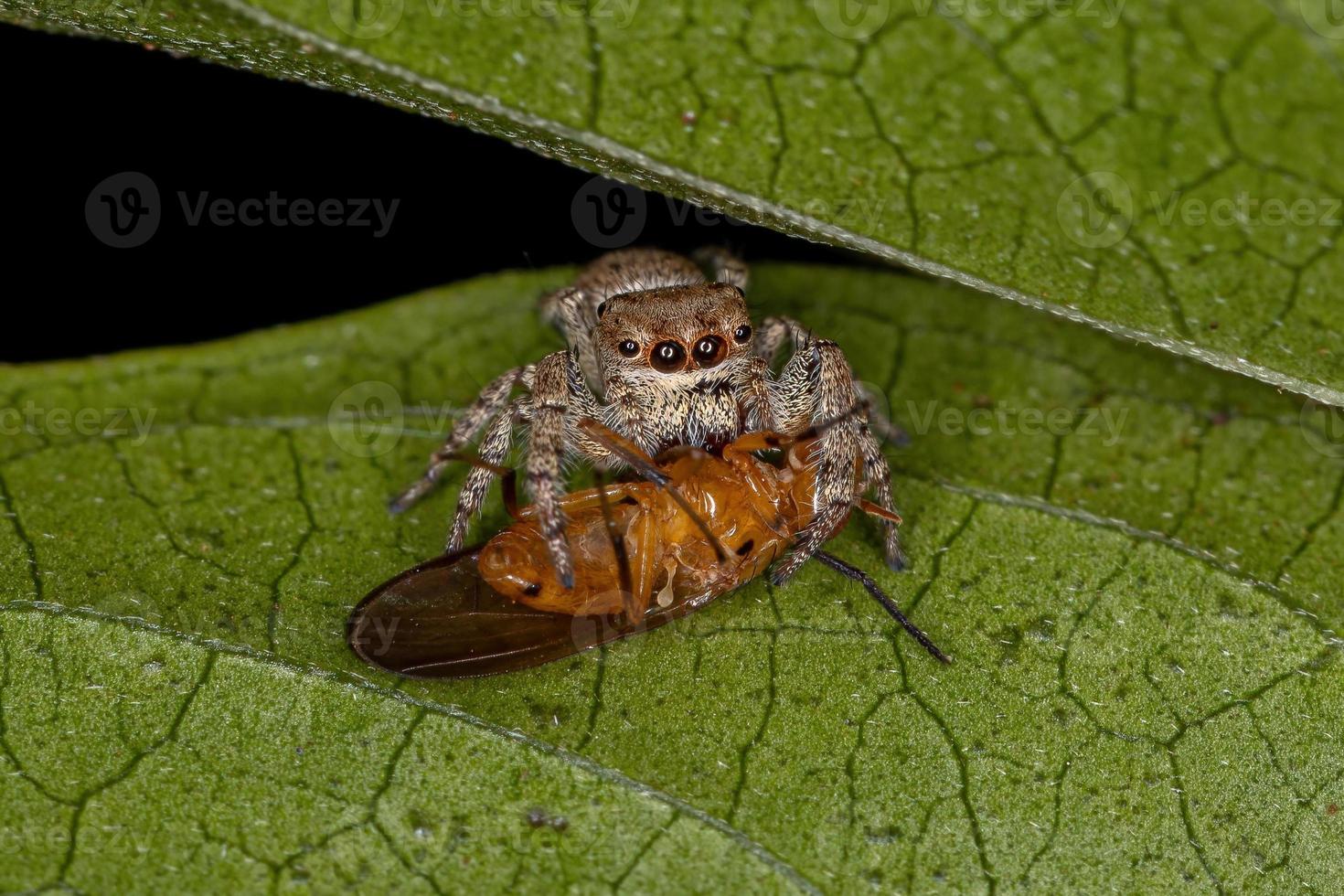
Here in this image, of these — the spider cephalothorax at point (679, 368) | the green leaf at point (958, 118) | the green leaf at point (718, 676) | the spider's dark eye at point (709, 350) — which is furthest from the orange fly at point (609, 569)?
the green leaf at point (958, 118)

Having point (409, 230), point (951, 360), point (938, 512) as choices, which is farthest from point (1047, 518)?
point (409, 230)

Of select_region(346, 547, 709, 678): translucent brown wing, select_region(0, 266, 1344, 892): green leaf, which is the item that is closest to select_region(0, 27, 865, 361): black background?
select_region(0, 266, 1344, 892): green leaf

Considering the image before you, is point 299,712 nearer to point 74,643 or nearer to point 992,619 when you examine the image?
point 74,643

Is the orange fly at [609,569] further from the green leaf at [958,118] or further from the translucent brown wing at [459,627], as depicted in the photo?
the green leaf at [958,118]

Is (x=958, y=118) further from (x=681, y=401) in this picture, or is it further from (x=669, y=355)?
(x=681, y=401)

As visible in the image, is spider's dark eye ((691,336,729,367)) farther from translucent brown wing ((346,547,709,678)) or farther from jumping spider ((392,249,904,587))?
translucent brown wing ((346,547,709,678))

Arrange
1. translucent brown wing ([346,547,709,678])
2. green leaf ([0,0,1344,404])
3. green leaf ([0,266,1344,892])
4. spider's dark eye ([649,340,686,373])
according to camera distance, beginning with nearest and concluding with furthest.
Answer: green leaf ([0,0,1344,404])
green leaf ([0,266,1344,892])
translucent brown wing ([346,547,709,678])
spider's dark eye ([649,340,686,373])

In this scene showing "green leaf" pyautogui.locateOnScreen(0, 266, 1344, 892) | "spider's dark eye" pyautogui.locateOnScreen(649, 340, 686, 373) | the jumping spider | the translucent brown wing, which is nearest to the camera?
"green leaf" pyautogui.locateOnScreen(0, 266, 1344, 892)
